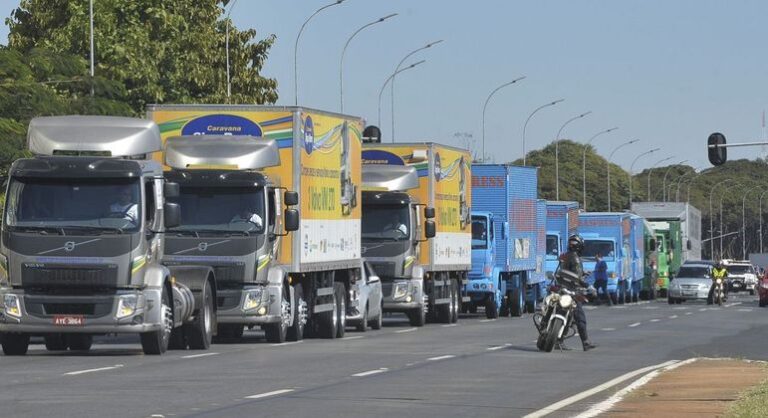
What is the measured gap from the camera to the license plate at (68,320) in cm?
2477

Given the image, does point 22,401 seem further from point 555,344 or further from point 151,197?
point 555,344

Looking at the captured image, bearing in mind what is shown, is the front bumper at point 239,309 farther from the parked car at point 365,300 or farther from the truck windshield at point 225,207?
the parked car at point 365,300

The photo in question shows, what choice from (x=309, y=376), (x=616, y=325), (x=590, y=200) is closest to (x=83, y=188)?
(x=309, y=376)

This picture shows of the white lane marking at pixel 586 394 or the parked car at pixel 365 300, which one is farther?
the parked car at pixel 365 300

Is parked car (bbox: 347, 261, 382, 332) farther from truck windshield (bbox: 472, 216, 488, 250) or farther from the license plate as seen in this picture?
the license plate

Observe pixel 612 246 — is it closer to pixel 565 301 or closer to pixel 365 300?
pixel 365 300

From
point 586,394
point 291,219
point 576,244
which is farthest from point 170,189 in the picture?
point 586,394

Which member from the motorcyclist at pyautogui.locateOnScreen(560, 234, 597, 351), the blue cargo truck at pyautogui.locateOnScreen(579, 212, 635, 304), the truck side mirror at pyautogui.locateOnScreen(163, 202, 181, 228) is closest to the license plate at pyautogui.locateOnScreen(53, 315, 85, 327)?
the truck side mirror at pyautogui.locateOnScreen(163, 202, 181, 228)

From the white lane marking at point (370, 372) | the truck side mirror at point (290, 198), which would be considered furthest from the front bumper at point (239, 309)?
the white lane marking at point (370, 372)

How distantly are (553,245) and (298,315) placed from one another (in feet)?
96.2

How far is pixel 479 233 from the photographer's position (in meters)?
46.9

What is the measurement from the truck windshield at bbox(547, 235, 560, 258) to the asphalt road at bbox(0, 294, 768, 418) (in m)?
23.9

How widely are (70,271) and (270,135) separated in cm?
571

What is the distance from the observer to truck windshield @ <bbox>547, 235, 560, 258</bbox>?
59.0 metres
